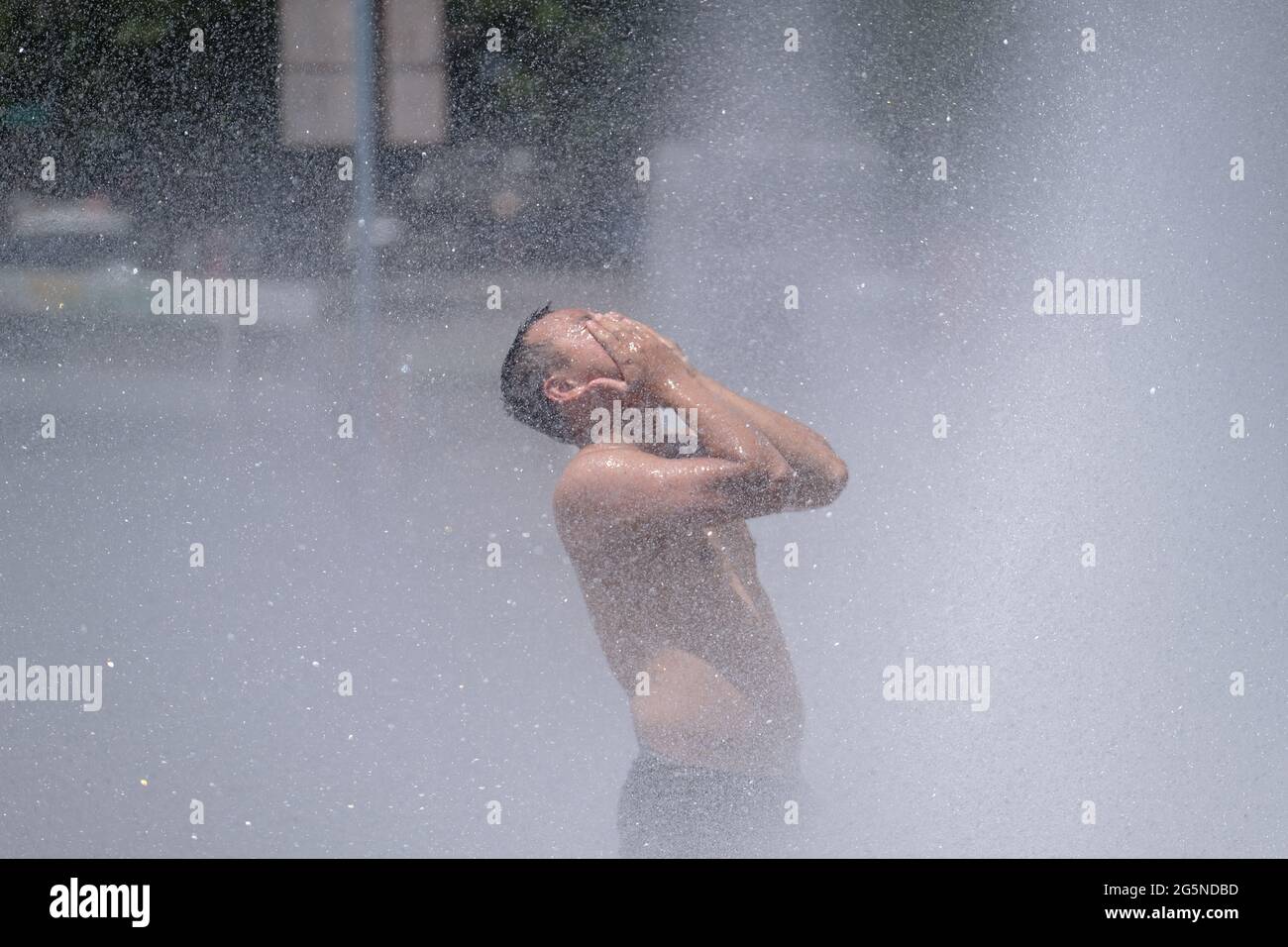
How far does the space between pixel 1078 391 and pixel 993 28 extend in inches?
30.8

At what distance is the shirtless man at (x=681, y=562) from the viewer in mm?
2773

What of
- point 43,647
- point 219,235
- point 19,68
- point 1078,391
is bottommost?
point 43,647

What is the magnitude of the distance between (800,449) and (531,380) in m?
0.57

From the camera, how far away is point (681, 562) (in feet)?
9.27

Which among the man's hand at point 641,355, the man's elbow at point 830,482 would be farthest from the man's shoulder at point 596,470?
the man's elbow at point 830,482

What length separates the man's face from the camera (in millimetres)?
2797

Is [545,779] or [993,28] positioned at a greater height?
[993,28]

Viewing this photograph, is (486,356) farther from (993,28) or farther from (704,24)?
(993,28)

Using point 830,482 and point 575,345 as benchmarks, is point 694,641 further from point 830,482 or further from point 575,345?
point 575,345

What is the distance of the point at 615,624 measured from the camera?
2863 mm

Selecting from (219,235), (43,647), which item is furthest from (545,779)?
(219,235)

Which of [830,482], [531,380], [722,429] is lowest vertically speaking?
[830,482]

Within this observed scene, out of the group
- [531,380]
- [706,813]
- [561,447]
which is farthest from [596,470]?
[706,813]

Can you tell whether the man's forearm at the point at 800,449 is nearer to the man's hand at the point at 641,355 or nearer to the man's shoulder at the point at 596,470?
the man's hand at the point at 641,355
